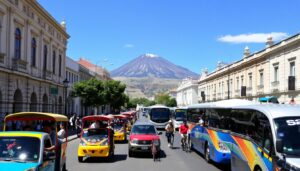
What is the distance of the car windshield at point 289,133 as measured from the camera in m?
8.77

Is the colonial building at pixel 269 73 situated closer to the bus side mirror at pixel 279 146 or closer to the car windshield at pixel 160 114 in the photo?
the car windshield at pixel 160 114

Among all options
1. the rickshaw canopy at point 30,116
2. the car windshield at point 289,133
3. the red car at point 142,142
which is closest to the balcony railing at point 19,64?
the red car at point 142,142

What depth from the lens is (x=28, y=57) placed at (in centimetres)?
3975

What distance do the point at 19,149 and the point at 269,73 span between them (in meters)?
44.9

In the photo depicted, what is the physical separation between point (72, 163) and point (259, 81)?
42.1 meters

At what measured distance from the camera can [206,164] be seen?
1752 cm

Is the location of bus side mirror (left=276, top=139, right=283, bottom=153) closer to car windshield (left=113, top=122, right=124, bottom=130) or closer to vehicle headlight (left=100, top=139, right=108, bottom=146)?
vehicle headlight (left=100, top=139, right=108, bottom=146)

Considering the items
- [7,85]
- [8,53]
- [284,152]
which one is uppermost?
[8,53]

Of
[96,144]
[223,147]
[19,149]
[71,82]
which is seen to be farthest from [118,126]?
[71,82]

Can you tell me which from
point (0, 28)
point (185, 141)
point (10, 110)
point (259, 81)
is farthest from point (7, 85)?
point (259, 81)

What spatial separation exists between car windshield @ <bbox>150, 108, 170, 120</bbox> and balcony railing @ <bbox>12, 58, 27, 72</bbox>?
16.9 metres

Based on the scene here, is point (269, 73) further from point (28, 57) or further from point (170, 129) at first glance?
point (170, 129)

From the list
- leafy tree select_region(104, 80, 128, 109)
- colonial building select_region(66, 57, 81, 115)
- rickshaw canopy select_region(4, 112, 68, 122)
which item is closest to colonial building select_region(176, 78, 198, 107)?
leafy tree select_region(104, 80, 128, 109)

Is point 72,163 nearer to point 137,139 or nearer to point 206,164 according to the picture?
point 137,139
